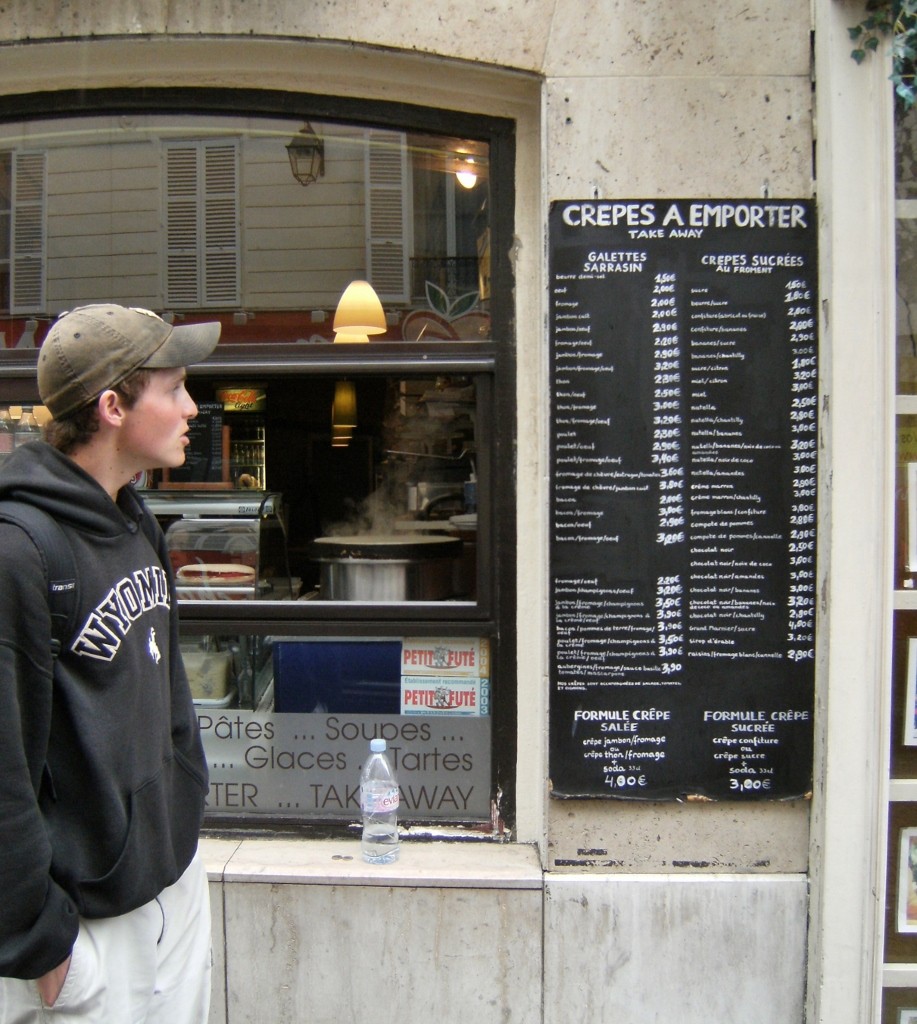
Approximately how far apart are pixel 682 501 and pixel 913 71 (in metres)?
1.54

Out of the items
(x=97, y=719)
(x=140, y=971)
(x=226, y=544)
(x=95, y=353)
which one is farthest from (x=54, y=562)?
(x=226, y=544)

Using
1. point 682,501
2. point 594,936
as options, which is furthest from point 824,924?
point 682,501

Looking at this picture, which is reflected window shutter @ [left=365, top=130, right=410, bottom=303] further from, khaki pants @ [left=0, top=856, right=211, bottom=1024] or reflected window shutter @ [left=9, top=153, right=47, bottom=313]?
khaki pants @ [left=0, top=856, right=211, bottom=1024]

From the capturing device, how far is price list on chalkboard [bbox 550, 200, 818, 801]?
3076 mm

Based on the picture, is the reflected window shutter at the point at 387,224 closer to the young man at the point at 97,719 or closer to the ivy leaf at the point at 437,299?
the ivy leaf at the point at 437,299

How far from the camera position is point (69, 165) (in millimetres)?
3553

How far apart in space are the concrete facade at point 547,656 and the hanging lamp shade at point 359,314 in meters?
0.60

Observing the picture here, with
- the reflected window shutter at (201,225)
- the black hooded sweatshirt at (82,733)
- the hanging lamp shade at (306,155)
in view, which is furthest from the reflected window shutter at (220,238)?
the black hooded sweatshirt at (82,733)

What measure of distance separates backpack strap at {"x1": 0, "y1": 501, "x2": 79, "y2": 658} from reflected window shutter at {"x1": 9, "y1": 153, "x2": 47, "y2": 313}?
6.80 ft

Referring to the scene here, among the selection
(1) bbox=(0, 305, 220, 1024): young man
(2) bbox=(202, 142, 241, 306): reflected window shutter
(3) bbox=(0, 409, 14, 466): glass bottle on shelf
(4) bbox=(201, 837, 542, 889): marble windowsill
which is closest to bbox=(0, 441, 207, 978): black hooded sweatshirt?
(1) bbox=(0, 305, 220, 1024): young man

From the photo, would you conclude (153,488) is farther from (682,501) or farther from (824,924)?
(824,924)

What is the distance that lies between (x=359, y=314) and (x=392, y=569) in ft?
3.08

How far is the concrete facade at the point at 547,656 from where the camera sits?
3.01m

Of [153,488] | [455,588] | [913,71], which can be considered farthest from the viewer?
[153,488]
